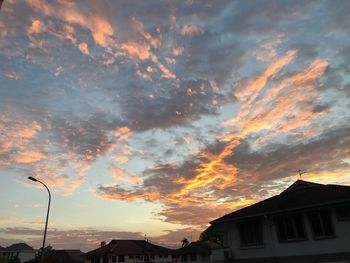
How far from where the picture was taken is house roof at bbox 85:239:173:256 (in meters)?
61.8

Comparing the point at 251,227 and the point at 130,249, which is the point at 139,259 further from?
the point at 251,227

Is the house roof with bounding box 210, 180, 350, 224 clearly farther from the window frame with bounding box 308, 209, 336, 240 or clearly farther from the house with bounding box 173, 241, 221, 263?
the house with bounding box 173, 241, 221, 263

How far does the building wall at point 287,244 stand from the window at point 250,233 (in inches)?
14.6

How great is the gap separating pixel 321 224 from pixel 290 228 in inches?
95.4

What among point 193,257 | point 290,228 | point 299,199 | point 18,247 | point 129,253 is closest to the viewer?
point 290,228

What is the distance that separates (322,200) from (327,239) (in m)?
2.63

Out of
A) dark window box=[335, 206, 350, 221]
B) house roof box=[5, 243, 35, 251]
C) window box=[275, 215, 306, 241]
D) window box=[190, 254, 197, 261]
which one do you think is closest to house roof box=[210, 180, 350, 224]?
dark window box=[335, 206, 350, 221]

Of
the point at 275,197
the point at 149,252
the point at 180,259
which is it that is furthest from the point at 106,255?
the point at 275,197

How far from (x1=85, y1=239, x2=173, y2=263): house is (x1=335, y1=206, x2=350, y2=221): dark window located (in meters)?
46.5

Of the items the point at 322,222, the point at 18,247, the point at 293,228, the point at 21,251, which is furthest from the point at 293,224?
the point at 18,247

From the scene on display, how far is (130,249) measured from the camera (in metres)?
63.9

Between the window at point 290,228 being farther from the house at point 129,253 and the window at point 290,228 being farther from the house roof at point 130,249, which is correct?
the house roof at point 130,249

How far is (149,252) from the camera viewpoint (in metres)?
66.5

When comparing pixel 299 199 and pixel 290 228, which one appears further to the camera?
pixel 299 199
